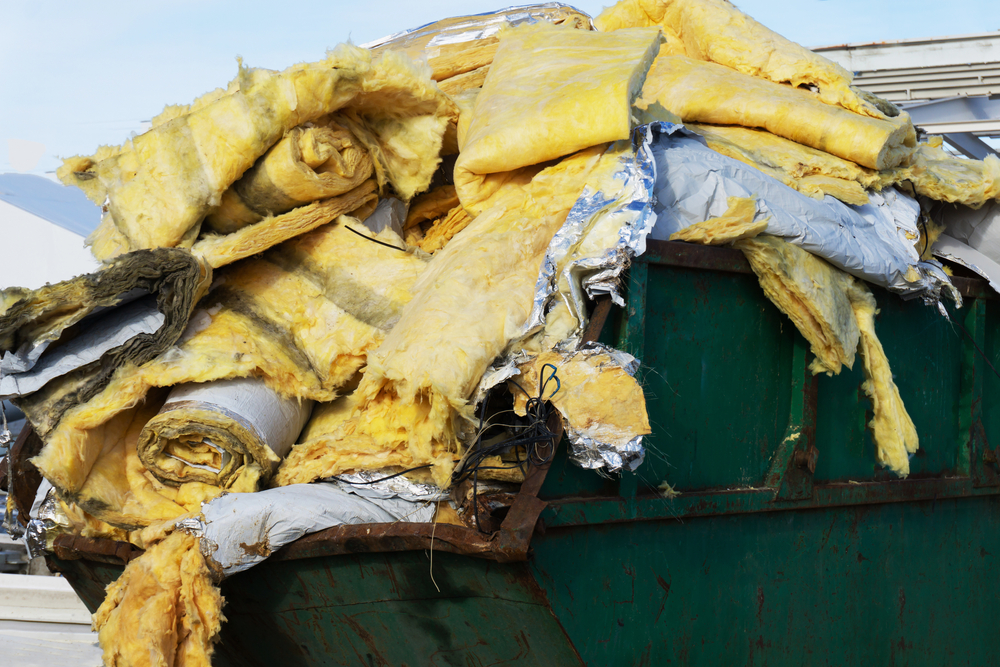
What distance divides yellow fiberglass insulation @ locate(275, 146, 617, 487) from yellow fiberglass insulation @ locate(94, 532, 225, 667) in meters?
0.39

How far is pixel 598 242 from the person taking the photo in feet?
7.18

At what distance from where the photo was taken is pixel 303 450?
94.4 inches

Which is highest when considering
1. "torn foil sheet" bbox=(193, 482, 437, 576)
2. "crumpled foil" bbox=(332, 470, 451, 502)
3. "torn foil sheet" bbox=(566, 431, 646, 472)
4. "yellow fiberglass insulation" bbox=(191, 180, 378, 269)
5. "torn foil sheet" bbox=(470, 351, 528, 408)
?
"yellow fiberglass insulation" bbox=(191, 180, 378, 269)

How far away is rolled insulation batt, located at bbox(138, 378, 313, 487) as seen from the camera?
2.28 meters

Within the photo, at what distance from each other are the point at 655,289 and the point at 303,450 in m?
1.09

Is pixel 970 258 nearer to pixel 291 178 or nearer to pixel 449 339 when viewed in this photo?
pixel 449 339

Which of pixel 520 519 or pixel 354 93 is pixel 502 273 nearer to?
pixel 520 519

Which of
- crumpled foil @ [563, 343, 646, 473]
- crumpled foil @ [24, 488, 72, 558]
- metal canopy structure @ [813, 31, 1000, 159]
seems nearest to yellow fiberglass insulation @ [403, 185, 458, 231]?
crumpled foil @ [563, 343, 646, 473]

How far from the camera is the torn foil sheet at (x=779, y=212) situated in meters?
2.53

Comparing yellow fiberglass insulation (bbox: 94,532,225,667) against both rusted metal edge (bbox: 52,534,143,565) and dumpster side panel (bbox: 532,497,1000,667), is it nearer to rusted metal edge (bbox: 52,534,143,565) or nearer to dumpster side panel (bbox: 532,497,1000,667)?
rusted metal edge (bbox: 52,534,143,565)

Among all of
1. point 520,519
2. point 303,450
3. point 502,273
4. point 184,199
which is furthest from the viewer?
point 184,199

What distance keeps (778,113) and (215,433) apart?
2248 millimetres

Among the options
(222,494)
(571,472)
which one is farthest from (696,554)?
(222,494)

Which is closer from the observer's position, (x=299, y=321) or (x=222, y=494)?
(x=222, y=494)
